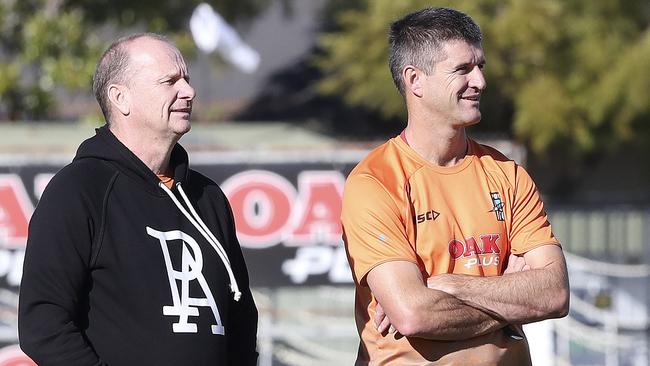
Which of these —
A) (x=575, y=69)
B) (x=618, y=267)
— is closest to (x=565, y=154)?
(x=575, y=69)

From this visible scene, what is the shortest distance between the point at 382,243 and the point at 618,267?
624cm

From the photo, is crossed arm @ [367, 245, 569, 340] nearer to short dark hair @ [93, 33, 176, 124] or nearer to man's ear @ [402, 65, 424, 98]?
A: man's ear @ [402, 65, 424, 98]

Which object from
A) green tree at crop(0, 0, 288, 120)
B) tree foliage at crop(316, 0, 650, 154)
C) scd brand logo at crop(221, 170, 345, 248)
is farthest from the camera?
tree foliage at crop(316, 0, 650, 154)

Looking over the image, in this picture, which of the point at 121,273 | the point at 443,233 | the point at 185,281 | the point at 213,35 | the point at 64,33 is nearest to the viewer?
the point at 121,273

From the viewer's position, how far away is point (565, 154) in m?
14.6

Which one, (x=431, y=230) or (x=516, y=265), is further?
(x=516, y=265)

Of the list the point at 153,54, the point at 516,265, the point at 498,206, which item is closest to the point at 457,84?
the point at 498,206

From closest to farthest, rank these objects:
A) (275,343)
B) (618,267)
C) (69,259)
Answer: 1. (69,259)
2. (275,343)
3. (618,267)

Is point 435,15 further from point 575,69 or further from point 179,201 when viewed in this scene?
point 575,69

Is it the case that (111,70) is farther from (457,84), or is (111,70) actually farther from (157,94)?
(457,84)

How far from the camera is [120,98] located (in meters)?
3.66

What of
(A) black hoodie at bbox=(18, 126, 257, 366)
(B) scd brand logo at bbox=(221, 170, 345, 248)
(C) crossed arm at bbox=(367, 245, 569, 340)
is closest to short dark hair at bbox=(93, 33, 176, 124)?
(A) black hoodie at bbox=(18, 126, 257, 366)

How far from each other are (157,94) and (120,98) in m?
0.13

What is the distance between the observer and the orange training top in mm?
3662
